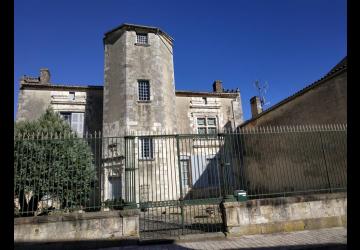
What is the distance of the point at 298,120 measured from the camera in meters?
13.5

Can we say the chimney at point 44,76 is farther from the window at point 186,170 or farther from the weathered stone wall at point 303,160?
the weathered stone wall at point 303,160

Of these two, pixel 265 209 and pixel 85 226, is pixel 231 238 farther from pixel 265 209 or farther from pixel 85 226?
pixel 85 226

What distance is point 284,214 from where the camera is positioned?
7523 millimetres

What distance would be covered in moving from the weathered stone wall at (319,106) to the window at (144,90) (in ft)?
24.4

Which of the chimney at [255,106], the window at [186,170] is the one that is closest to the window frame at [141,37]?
the chimney at [255,106]

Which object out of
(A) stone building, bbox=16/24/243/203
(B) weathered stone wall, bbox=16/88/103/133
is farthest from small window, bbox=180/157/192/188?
(B) weathered stone wall, bbox=16/88/103/133

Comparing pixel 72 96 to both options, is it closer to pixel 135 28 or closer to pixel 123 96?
pixel 123 96

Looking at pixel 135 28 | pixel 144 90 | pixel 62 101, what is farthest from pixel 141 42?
pixel 62 101

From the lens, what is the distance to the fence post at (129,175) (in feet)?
23.2

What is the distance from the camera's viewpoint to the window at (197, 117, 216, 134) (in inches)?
797

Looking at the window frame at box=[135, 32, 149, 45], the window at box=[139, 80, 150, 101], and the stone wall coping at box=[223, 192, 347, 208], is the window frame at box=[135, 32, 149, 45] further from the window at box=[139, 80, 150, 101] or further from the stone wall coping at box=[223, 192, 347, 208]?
the stone wall coping at box=[223, 192, 347, 208]
